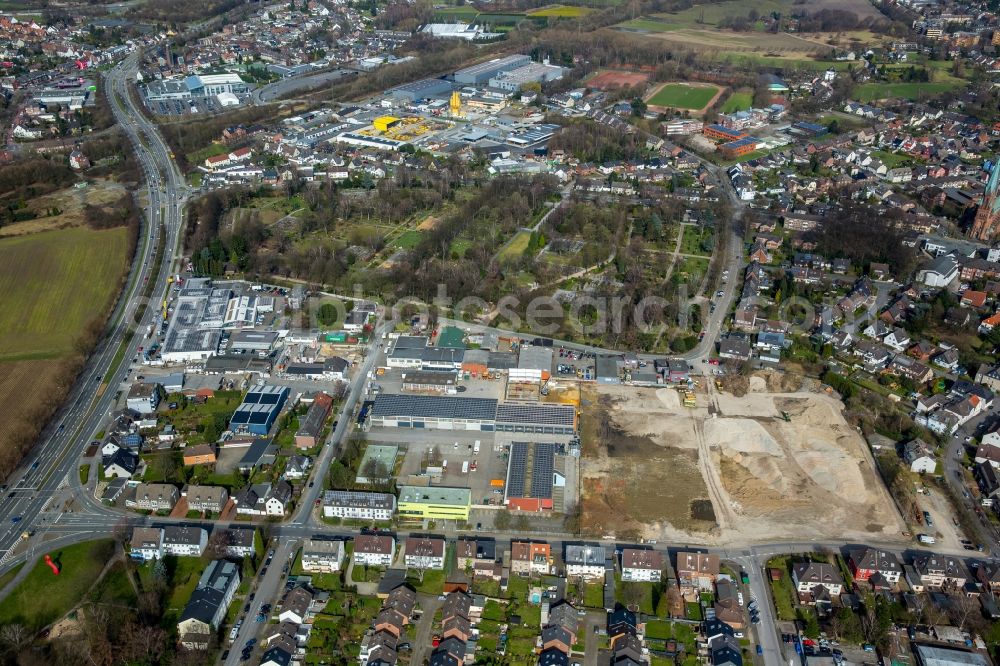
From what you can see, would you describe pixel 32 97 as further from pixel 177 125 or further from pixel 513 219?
pixel 513 219

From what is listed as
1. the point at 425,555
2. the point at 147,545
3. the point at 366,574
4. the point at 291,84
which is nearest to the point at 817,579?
the point at 425,555

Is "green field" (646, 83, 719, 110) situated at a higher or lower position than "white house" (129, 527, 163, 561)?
higher

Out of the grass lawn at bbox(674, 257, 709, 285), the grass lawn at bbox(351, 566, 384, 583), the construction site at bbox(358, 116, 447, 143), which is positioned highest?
the construction site at bbox(358, 116, 447, 143)

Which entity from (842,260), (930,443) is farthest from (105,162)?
A: (930,443)

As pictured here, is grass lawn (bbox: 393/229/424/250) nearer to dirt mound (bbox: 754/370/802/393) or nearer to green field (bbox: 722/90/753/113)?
dirt mound (bbox: 754/370/802/393)

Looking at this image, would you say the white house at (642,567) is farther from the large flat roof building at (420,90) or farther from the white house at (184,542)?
the large flat roof building at (420,90)

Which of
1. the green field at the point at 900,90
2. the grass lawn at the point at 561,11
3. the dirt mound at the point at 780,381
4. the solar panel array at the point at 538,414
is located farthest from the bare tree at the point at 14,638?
the grass lawn at the point at 561,11

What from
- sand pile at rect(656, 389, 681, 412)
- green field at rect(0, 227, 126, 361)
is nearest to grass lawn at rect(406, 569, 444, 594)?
sand pile at rect(656, 389, 681, 412)
